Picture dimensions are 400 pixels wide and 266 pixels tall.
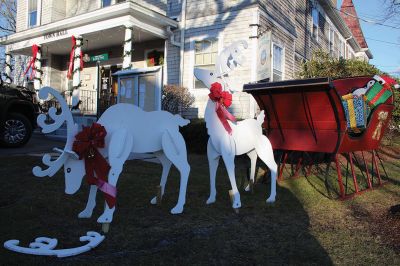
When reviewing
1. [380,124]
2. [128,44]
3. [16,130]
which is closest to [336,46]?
[128,44]

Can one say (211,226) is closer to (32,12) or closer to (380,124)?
(380,124)

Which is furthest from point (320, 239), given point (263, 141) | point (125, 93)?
point (125, 93)

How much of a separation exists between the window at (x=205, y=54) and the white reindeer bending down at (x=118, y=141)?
339 inches

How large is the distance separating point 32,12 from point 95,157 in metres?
18.0

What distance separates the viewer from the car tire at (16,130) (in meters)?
9.16

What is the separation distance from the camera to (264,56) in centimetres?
1116

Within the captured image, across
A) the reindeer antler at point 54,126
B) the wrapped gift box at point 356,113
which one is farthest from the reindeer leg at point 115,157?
the wrapped gift box at point 356,113

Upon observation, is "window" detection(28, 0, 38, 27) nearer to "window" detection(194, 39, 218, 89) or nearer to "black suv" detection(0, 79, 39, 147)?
"window" detection(194, 39, 218, 89)

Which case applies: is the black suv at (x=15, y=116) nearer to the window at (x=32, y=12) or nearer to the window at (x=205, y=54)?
the window at (x=205, y=54)

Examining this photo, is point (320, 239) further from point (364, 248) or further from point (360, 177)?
point (360, 177)

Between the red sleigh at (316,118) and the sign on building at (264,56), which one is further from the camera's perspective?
the sign on building at (264,56)

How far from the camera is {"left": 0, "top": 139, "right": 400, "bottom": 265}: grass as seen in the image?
2.96 m

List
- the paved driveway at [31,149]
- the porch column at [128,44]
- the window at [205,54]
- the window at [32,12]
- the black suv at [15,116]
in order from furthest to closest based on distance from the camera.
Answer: the window at [32,12]
the window at [205,54]
the porch column at [128,44]
the black suv at [15,116]
the paved driveway at [31,149]

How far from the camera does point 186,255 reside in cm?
299
